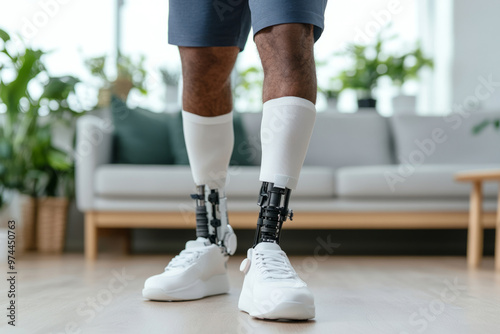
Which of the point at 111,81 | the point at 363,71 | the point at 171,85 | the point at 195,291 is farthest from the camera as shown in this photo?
the point at 363,71

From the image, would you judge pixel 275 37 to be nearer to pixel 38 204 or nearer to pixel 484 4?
pixel 38 204

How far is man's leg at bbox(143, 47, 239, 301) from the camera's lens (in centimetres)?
116

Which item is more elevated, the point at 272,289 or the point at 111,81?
the point at 111,81

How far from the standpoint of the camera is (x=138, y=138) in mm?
2801

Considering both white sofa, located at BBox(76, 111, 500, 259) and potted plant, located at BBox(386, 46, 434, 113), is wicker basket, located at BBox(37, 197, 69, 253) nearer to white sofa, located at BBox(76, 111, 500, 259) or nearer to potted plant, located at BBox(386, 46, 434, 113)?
white sofa, located at BBox(76, 111, 500, 259)

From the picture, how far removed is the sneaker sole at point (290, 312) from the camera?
0.83m

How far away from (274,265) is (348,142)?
86.4 inches

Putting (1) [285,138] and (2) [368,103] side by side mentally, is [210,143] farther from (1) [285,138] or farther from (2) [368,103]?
(2) [368,103]

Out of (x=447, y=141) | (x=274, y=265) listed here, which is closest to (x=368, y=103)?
(x=447, y=141)

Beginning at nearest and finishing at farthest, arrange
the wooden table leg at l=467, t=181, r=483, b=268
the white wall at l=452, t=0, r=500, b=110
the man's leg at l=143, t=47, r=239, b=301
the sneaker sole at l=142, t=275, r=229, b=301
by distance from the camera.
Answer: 1. the sneaker sole at l=142, t=275, r=229, b=301
2. the man's leg at l=143, t=47, r=239, b=301
3. the wooden table leg at l=467, t=181, r=483, b=268
4. the white wall at l=452, t=0, r=500, b=110

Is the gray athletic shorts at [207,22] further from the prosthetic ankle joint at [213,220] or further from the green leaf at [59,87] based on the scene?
the green leaf at [59,87]

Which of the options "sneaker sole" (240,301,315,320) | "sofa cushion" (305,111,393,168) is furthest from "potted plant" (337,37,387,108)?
"sneaker sole" (240,301,315,320)

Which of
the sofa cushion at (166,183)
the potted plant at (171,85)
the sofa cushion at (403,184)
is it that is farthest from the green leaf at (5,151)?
the sofa cushion at (403,184)

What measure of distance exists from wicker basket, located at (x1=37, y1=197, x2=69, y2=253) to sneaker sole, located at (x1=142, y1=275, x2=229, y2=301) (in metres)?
1.79
